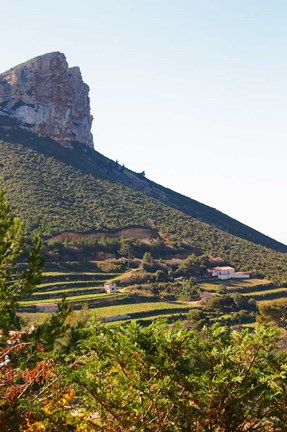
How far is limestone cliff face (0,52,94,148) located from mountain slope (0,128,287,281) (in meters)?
3.54

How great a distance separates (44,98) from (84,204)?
107ft

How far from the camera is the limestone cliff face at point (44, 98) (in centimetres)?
10156

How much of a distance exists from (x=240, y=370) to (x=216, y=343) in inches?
28.2

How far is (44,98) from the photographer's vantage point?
344 feet

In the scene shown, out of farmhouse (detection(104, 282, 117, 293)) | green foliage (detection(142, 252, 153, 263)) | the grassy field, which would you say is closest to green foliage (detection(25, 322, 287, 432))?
the grassy field

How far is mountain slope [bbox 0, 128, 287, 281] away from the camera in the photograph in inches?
2997

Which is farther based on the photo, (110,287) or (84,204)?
(84,204)

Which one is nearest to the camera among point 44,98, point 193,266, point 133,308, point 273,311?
point 273,311

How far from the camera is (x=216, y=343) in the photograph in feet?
32.5

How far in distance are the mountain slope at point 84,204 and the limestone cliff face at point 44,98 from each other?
3.54 m

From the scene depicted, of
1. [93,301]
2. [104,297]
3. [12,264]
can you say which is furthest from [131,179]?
[12,264]

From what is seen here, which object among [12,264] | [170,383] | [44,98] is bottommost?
[12,264]

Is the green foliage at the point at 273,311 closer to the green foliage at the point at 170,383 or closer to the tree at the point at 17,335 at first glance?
the tree at the point at 17,335

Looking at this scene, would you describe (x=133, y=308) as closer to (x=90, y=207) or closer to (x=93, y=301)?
(x=93, y=301)
